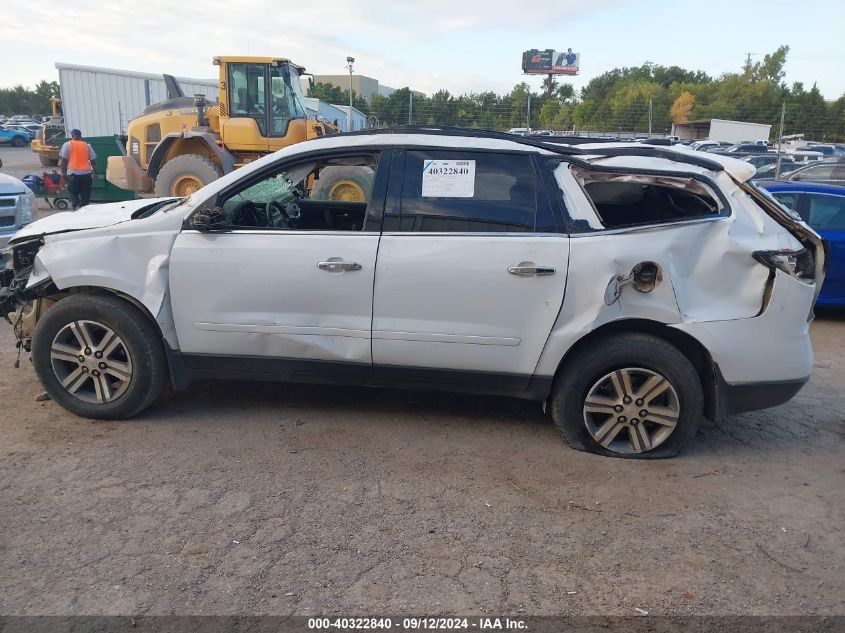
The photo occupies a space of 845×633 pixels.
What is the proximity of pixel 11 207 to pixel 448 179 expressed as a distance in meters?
6.11

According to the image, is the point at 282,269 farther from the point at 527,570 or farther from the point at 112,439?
the point at 527,570

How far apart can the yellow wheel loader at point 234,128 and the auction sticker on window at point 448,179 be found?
30.3 ft

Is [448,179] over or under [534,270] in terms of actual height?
over

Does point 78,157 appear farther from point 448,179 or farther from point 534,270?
point 534,270

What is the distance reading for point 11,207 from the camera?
25.8ft

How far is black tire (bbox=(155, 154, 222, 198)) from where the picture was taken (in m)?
12.6

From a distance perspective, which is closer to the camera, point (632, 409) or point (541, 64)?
point (632, 409)

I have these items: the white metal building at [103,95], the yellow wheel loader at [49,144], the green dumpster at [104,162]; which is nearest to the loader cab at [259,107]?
the green dumpster at [104,162]

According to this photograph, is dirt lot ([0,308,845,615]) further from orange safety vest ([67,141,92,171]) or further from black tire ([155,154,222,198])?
orange safety vest ([67,141,92,171])

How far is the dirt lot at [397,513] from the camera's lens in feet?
9.43

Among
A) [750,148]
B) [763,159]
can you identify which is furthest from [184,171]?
[750,148]

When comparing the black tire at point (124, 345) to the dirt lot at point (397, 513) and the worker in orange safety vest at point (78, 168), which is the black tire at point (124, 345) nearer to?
the dirt lot at point (397, 513)

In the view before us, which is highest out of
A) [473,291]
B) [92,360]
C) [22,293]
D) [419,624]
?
[473,291]

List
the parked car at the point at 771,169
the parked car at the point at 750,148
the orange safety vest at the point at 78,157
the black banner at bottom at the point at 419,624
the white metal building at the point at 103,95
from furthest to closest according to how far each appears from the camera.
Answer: the parked car at the point at 750,148, the white metal building at the point at 103,95, the parked car at the point at 771,169, the orange safety vest at the point at 78,157, the black banner at bottom at the point at 419,624
